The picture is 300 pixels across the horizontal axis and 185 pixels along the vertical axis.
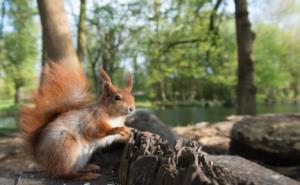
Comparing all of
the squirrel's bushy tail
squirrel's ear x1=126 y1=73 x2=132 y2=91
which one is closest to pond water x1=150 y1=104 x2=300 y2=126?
the squirrel's bushy tail

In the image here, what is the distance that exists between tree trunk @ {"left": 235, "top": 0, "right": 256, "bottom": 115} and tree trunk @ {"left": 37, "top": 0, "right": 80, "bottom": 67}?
6.08m

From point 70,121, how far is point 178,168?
5.01ft

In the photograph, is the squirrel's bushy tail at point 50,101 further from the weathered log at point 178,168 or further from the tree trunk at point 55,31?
the tree trunk at point 55,31

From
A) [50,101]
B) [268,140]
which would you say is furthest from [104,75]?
[268,140]

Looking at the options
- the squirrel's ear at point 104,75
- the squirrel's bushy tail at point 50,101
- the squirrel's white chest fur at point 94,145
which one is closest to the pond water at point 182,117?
the squirrel's bushy tail at point 50,101

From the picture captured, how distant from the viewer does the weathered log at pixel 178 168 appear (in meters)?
1.81

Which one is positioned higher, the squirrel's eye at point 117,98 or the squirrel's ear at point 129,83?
the squirrel's ear at point 129,83

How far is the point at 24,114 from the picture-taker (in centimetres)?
353

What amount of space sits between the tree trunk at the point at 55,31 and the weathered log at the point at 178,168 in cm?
514

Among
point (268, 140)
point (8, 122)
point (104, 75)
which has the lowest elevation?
point (8, 122)

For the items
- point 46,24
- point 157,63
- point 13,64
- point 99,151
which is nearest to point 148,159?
point 99,151

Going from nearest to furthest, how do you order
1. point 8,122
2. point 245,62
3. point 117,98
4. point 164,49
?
point 117,98 < point 245,62 < point 164,49 < point 8,122

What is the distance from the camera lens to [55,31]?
7.62 meters

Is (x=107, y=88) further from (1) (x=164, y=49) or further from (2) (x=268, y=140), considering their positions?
(1) (x=164, y=49)
